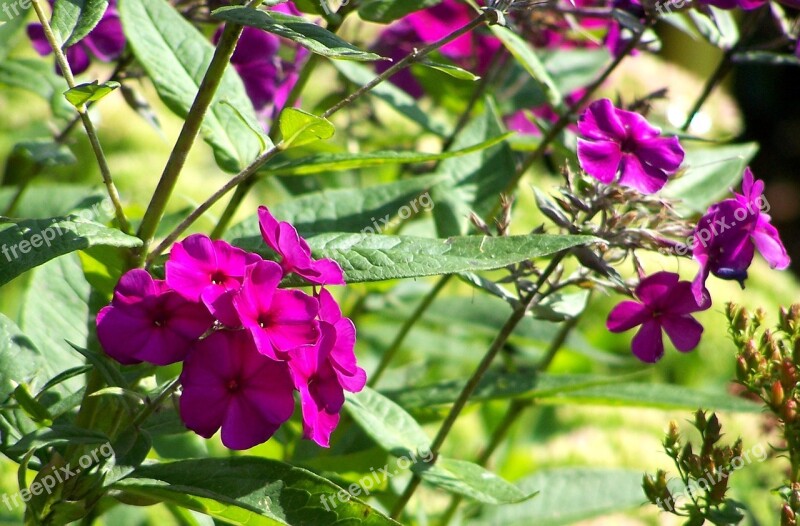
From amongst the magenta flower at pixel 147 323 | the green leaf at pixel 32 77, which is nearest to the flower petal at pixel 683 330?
the magenta flower at pixel 147 323

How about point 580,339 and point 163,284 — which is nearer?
point 163,284

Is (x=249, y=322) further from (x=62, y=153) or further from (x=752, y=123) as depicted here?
(x=752, y=123)

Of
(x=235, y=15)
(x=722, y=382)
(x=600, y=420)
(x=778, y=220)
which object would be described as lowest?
(x=778, y=220)

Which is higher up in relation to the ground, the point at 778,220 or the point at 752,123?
the point at 752,123

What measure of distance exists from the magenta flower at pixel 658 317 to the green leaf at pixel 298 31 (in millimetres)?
364

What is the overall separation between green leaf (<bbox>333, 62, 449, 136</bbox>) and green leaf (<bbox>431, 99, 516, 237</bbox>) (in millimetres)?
93

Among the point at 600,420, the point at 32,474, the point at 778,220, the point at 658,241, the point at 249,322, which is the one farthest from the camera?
the point at 778,220

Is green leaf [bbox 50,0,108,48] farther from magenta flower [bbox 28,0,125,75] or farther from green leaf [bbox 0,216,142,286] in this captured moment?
magenta flower [bbox 28,0,125,75]

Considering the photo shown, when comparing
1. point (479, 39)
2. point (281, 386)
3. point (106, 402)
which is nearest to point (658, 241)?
point (281, 386)

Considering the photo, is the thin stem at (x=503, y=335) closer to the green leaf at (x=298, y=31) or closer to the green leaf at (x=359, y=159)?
the green leaf at (x=359, y=159)

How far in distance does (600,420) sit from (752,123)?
154 inches

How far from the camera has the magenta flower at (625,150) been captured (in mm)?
812

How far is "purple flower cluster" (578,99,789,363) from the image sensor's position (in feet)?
2.67

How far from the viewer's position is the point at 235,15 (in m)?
0.69
